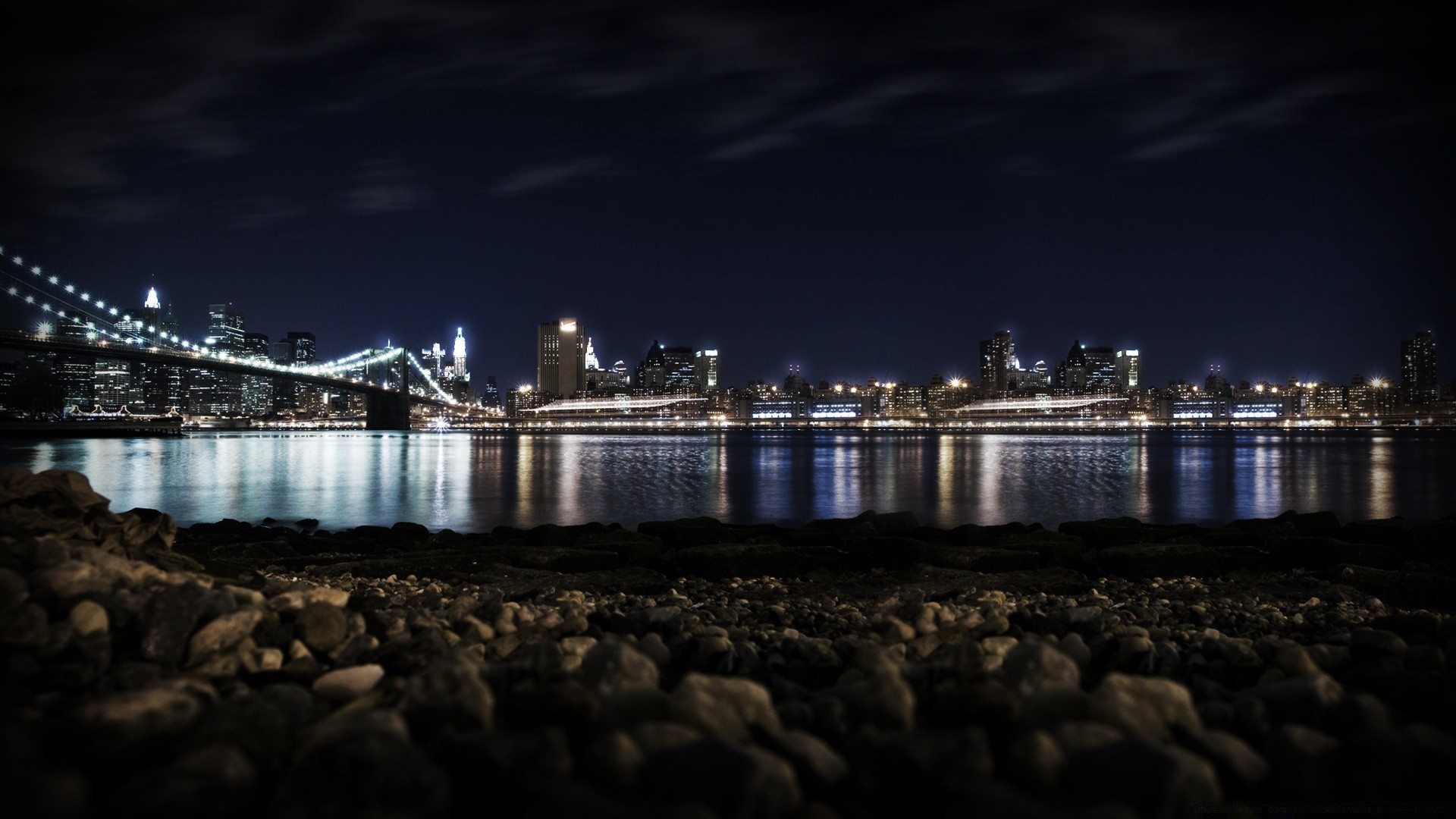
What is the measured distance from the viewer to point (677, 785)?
2111 mm

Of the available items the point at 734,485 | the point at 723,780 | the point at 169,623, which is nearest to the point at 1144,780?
the point at 723,780

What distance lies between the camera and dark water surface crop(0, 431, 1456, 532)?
72.9ft

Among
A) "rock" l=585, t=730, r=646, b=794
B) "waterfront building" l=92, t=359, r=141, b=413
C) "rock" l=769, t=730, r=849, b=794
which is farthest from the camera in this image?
"waterfront building" l=92, t=359, r=141, b=413

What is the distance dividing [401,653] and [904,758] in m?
2.50

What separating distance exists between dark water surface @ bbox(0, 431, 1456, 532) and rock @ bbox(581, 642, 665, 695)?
16.7m

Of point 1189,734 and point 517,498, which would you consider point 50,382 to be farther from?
point 1189,734

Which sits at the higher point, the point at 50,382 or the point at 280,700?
the point at 50,382

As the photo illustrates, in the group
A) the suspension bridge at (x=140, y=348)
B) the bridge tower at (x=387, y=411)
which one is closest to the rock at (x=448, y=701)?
the suspension bridge at (x=140, y=348)

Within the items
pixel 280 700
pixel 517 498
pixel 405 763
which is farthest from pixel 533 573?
pixel 517 498

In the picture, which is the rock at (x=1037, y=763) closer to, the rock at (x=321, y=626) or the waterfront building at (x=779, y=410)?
the rock at (x=321, y=626)

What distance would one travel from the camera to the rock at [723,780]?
6.76 ft

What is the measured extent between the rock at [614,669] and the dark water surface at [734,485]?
16.7 meters

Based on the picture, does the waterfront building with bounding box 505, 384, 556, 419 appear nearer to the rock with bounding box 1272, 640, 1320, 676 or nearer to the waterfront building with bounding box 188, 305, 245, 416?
the waterfront building with bounding box 188, 305, 245, 416

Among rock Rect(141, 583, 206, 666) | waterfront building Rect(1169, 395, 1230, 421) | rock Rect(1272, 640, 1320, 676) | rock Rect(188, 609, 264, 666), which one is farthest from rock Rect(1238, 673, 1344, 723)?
waterfront building Rect(1169, 395, 1230, 421)
